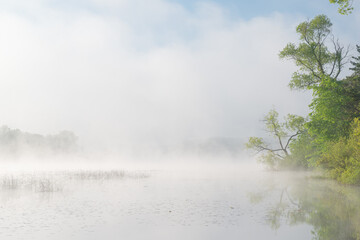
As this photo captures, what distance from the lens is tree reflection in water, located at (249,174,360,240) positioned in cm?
1355

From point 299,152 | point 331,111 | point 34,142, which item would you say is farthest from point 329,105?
point 34,142

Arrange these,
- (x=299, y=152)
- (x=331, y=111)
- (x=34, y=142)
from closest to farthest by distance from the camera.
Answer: (x=331, y=111), (x=299, y=152), (x=34, y=142)

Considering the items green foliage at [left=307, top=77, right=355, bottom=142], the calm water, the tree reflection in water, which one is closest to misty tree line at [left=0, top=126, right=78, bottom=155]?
green foliage at [left=307, top=77, right=355, bottom=142]

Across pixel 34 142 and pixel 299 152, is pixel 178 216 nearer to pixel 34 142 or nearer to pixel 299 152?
pixel 299 152

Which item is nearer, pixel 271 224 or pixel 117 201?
pixel 271 224

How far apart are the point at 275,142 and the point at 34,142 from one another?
286ft

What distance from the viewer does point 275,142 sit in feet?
197

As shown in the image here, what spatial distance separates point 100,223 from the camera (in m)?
15.1

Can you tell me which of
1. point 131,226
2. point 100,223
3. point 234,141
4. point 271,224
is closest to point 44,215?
point 100,223

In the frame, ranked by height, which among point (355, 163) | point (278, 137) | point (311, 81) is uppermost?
point (311, 81)

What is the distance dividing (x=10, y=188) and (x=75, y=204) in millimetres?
10698

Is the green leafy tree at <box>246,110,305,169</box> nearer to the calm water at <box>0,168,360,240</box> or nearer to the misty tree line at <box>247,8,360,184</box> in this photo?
the misty tree line at <box>247,8,360,184</box>

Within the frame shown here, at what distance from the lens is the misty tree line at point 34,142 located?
374 feet

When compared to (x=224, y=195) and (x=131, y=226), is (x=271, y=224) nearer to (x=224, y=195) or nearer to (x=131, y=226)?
(x=131, y=226)
